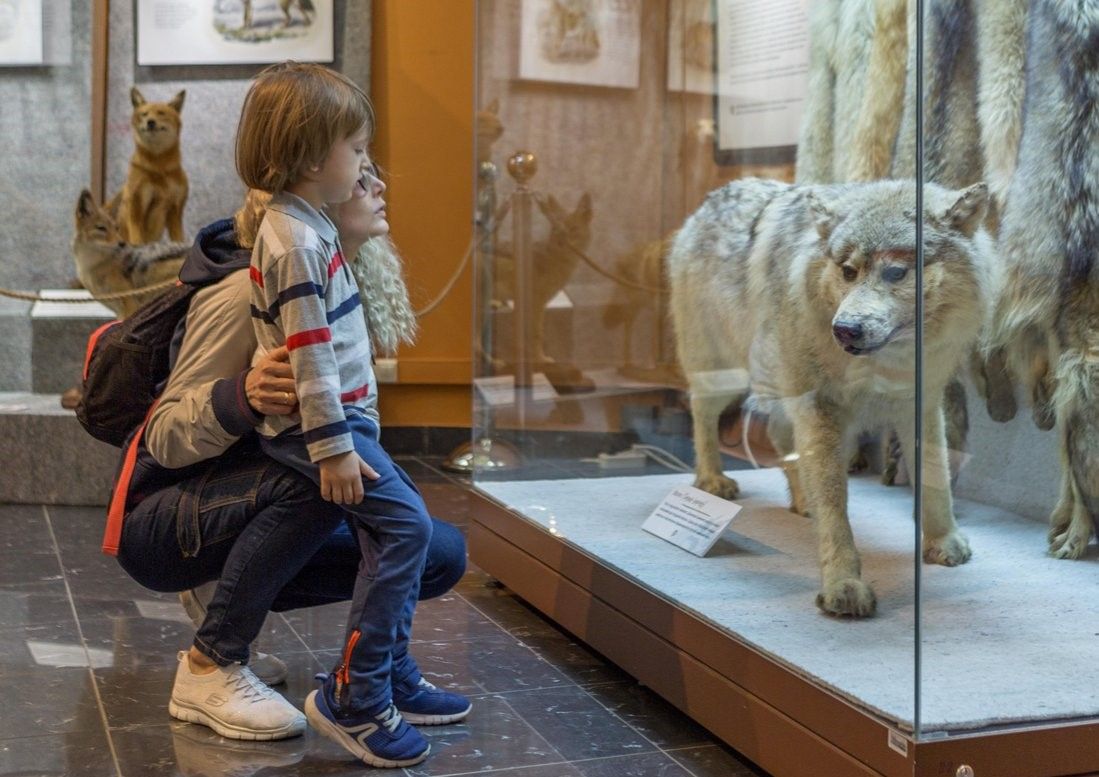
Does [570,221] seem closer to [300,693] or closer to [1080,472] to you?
[300,693]

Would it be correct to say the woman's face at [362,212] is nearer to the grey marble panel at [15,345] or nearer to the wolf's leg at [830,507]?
the wolf's leg at [830,507]

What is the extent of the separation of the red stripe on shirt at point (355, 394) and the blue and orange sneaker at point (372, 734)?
0.50 m

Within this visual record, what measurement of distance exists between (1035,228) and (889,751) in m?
0.87

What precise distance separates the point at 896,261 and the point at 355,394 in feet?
3.09

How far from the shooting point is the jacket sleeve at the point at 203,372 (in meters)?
2.37

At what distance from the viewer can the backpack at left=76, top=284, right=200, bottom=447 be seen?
246 cm

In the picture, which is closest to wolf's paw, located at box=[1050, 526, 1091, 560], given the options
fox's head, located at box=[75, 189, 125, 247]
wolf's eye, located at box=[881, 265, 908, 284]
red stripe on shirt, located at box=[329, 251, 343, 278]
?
wolf's eye, located at box=[881, 265, 908, 284]

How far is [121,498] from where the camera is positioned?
2510 millimetres

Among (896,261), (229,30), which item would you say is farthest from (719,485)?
(229,30)

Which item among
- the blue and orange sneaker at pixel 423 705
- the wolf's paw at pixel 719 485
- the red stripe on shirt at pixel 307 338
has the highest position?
the red stripe on shirt at pixel 307 338

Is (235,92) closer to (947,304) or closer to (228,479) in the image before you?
(228,479)

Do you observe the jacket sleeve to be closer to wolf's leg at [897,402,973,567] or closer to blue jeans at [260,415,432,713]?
blue jeans at [260,415,432,713]

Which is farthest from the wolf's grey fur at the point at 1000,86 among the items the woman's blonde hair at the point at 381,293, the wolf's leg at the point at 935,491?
the woman's blonde hair at the point at 381,293

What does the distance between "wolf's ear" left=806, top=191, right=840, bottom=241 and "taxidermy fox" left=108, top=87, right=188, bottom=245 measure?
357cm
